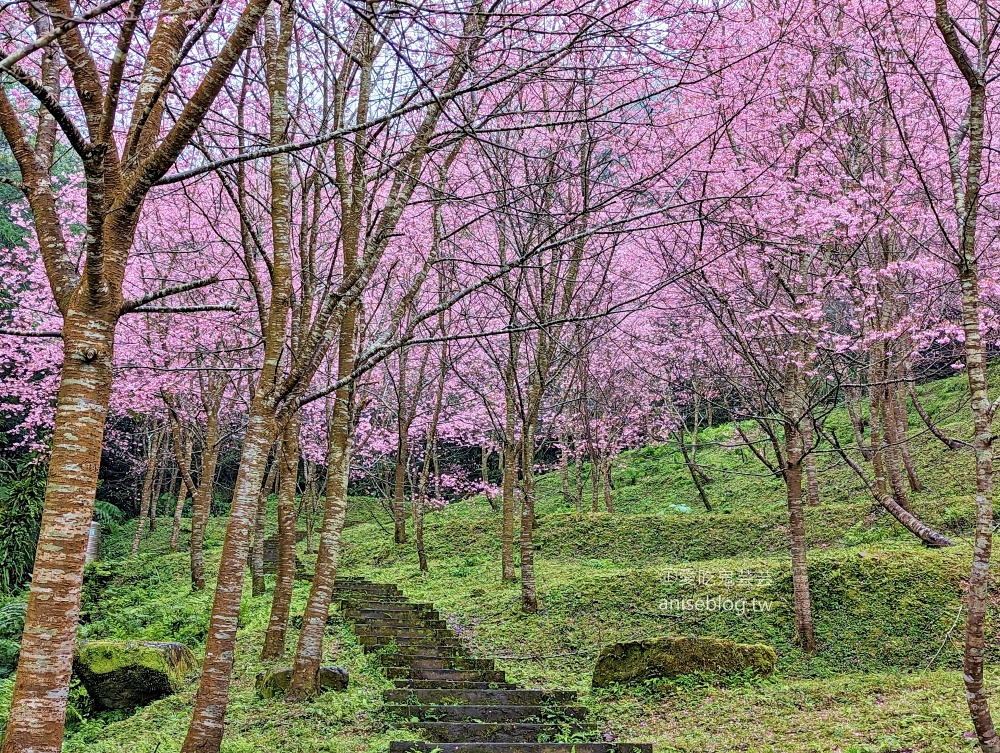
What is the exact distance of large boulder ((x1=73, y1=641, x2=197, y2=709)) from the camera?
766 cm

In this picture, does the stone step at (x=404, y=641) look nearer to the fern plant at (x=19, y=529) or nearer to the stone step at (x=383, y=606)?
the stone step at (x=383, y=606)

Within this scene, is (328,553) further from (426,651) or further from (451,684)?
(426,651)

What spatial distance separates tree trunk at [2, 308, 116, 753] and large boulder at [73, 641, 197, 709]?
5530 mm

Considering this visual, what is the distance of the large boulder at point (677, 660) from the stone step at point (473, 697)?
1111mm

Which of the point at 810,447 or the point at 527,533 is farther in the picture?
the point at 527,533

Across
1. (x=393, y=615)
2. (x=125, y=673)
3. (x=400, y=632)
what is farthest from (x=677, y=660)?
(x=125, y=673)

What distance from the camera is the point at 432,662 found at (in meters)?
7.81

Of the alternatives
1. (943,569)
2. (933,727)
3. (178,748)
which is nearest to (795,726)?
(933,727)

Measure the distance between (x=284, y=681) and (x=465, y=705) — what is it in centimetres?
183

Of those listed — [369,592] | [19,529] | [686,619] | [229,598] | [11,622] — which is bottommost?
[11,622]

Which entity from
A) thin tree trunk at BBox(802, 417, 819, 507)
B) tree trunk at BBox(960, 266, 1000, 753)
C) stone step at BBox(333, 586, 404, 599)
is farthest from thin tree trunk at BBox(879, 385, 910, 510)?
stone step at BBox(333, 586, 404, 599)

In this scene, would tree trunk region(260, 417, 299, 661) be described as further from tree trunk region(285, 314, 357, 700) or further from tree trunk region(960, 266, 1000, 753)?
tree trunk region(960, 266, 1000, 753)

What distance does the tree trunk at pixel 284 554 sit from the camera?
807cm

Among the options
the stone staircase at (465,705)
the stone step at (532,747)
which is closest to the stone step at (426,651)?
the stone staircase at (465,705)
